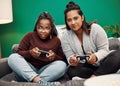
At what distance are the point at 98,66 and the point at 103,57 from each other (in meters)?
0.08

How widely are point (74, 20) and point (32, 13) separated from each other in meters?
1.10

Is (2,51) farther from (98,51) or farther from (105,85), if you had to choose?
(105,85)

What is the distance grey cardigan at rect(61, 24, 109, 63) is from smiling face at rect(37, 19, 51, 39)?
0.14 metres

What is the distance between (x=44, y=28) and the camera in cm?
199

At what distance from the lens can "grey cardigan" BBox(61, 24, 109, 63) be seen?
1.90 m

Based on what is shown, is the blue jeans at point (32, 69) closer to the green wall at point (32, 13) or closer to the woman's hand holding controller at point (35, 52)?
the woman's hand holding controller at point (35, 52)

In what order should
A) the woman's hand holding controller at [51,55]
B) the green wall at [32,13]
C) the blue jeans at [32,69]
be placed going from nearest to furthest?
the blue jeans at [32,69] < the woman's hand holding controller at [51,55] < the green wall at [32,13]

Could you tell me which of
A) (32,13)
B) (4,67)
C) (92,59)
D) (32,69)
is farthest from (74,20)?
(32,13)

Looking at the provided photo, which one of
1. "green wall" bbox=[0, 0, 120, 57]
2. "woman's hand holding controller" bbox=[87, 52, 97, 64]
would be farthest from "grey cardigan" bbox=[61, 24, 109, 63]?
"green wall" bbox=[0, 0, 120, 57]

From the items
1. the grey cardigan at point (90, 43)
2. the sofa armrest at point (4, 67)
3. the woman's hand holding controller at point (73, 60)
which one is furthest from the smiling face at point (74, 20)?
the sofa armrest at point (4, 67)

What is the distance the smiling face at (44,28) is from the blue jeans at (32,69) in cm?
24

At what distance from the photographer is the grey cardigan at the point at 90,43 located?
6.22ft

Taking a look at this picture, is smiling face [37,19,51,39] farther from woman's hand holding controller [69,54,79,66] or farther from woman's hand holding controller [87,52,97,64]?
woman's hand holding controller [87,52,97,64]

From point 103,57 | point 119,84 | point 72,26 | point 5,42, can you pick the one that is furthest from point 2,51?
point 119,84
